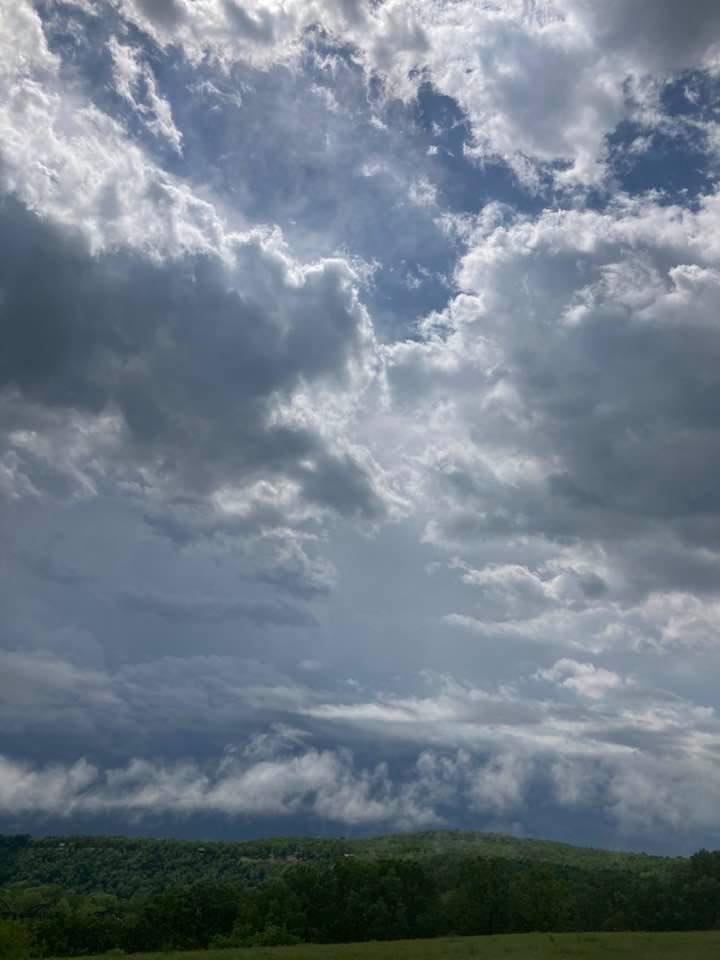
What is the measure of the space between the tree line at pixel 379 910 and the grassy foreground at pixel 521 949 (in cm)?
5359

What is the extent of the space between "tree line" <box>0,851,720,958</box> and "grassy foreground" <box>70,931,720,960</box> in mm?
53587

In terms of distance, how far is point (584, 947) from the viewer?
7562 centimetres

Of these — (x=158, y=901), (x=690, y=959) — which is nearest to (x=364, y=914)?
(x=158, y=901)

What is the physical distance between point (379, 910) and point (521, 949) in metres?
76.8

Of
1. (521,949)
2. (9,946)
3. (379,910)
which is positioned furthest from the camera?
(379,910)

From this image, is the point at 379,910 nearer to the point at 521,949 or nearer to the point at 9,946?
the point at 521,949

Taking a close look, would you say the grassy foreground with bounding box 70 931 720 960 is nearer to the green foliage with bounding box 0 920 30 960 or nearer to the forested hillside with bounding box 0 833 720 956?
the green foliage with bounding box 0 920 30 960

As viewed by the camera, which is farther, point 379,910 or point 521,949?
point 379,910

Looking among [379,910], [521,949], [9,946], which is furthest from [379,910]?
[9,946]

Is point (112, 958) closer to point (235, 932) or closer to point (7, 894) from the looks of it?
point (235, 932)

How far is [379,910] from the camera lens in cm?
14588

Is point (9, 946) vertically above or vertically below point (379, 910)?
below

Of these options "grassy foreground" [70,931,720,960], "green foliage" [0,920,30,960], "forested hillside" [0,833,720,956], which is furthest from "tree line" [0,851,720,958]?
"grassy foreground" [70,931,720,960]

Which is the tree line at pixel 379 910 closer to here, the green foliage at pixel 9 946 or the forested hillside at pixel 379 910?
the forested hillside at pixel 379 910
